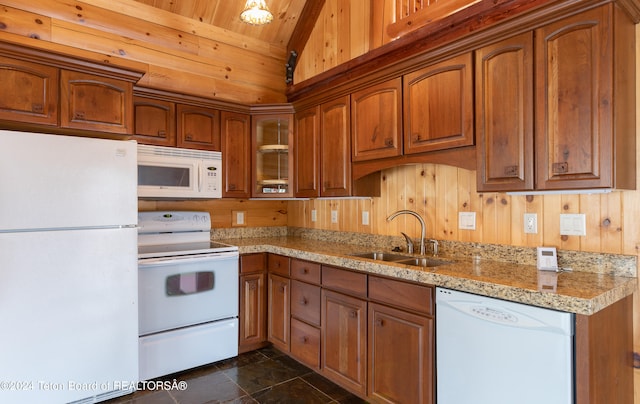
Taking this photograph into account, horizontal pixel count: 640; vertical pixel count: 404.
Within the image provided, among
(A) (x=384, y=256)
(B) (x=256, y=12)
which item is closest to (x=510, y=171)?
(A) (x=384, y=256)

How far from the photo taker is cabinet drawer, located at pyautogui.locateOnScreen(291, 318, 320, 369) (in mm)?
A: 2605

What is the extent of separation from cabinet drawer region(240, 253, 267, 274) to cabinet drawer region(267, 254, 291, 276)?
0.05 m

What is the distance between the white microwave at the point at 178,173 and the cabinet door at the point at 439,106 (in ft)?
5.41

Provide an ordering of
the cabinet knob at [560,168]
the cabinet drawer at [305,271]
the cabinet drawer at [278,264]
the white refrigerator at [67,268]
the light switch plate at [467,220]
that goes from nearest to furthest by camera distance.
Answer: the cabinet knob at [560,168], the white refrigerator at [67,268], the light switch plate at [467,220], the cabinet drawer at [305,271], the cabinet drawer at [278,264]

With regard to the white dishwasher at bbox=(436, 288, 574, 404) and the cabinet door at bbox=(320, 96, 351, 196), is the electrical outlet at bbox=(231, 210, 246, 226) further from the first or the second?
the white dishwasher at bbox=(436, 288, 574, 404)

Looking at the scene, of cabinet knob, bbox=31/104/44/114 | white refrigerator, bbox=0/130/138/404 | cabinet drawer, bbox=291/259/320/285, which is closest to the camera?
white refrigerator, bbox=0/130/138/404

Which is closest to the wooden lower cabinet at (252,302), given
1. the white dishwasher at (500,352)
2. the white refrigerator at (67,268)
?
the white refrigerator at (67,268)

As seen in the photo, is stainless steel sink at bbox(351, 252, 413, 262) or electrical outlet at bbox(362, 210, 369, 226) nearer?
stainless steel sink at bbox(351, 252, 413, 262)

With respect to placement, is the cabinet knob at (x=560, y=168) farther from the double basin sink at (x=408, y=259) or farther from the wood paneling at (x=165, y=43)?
the wood paneling at (x=165, y=43)

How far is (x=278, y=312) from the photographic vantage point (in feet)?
9.82

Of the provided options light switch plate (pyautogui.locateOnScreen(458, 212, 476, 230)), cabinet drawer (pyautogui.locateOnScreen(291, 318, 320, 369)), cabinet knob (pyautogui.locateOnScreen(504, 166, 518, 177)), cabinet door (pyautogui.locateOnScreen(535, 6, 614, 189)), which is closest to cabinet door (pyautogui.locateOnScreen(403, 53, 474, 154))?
cabinet knob (pyautogui.locateOnScreen(504, 166, 518, 177))

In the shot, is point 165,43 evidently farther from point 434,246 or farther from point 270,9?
point 434,246

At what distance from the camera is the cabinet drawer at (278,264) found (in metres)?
2.89

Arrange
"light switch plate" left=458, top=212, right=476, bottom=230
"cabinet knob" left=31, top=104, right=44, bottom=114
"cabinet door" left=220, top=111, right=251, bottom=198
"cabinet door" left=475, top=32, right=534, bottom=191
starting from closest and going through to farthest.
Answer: "cabinet door" left=475, top=32, right=534, bottom=191
"cabinet knob" left=31, top=104, right=44, bottom=114
"light switch plate" left=458, top=212, right=476, bottom=230
"cabinet door" left=220, top=111, right=251, bottom=198
